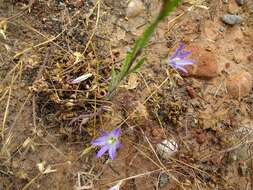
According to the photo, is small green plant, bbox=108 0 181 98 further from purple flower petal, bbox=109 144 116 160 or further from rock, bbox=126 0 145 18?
rock, bbox=126 0 145 18

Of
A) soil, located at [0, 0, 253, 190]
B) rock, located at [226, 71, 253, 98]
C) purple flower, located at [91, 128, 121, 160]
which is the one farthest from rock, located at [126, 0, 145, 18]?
purple flower, located at [91, 128, 121, 160]

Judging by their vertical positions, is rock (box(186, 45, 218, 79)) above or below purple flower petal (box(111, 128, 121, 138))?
above

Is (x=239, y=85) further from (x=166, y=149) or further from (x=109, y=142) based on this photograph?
(x=109, y=142)

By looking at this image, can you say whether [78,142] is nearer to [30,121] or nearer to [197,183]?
[30,121]

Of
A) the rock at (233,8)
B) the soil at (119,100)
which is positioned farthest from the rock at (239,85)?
the rock at (233,8)

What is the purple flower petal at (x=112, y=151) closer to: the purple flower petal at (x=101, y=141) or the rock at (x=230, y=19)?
the purple flower petal at (x=101, y=141)

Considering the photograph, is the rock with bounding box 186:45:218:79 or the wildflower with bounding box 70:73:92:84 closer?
the wildflower with bounding box 70:73:92:84

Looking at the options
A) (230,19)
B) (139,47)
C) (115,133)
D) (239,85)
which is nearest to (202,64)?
(239,85)
